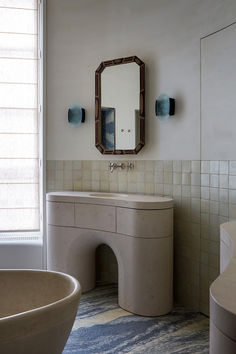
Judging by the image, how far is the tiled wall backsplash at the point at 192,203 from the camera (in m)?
2.54

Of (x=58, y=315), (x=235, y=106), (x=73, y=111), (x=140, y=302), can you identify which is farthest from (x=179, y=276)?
(x=58, y=315)

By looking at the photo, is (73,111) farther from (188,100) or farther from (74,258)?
(74,258)

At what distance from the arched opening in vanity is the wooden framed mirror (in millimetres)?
922

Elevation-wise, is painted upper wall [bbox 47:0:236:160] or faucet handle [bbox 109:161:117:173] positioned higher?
painted upper wall [bbox 47:0:236:160]

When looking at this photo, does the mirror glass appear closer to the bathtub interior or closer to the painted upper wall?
the painted upper wall

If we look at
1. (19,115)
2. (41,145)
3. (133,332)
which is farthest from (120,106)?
(133,332)

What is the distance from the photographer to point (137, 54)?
3068 mm

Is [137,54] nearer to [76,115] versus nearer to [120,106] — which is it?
[120,106]

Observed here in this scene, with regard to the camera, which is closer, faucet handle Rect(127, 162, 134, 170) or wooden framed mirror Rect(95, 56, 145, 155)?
wooden framed mirror Rect(95, 56, 145, 155)

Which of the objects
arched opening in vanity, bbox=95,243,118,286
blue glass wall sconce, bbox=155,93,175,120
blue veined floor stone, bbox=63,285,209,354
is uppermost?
blue glass wall sconce, bbox=155,93,175,120

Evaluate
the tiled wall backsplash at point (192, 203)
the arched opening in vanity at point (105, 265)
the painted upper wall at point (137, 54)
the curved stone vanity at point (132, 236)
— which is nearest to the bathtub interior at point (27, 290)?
the curved stone vanity at point (132, 236)

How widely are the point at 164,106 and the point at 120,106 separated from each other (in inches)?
17.4

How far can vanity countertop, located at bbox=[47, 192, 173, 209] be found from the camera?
2555 mm

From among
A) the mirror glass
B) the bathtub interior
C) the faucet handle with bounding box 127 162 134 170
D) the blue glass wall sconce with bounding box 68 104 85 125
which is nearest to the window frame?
the blue glass wall sconce with bounding box 68 104 85 125
